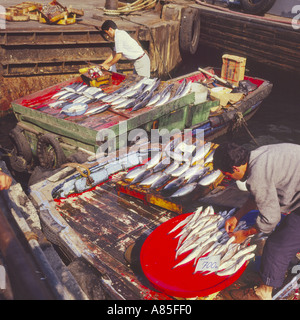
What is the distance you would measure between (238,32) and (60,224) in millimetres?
14191

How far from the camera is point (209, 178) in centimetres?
595

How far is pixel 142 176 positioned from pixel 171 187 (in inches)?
25.5

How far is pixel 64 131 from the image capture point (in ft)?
24.9

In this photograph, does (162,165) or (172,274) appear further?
(162,165)

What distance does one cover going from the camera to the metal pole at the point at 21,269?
257 cm

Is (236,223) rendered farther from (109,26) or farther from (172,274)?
(109,26)

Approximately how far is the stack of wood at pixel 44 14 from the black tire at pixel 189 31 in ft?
16.4

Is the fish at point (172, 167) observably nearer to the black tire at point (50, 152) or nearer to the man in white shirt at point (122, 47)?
the black tire at point (50, 152)

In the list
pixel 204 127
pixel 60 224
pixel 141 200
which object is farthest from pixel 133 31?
pixel 60 224

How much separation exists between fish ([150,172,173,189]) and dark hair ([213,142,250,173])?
7.42 ft

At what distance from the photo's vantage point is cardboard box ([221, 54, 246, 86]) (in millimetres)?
12219

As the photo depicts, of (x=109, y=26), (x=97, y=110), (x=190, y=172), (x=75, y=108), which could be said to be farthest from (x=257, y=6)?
(x=190, y=172)

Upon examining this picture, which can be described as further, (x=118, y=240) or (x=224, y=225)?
(x=118, y=240)
